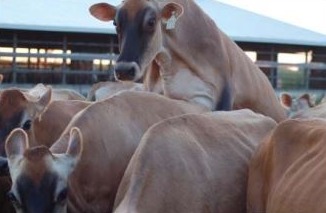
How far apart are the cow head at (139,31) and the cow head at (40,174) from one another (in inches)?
69.2

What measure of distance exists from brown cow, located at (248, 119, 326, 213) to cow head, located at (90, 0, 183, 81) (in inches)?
→ 72.0

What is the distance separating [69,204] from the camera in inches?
235

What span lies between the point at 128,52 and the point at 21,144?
1969mm

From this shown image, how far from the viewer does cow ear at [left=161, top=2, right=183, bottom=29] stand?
7.98 meters

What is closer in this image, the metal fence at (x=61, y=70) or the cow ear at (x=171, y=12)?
the cow ear at (x=171, y=12)

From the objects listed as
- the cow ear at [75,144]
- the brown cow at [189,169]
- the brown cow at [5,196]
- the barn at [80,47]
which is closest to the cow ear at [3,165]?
the brown cow at [5,196]

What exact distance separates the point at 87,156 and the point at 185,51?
8.12 feet

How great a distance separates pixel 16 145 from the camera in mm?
5895

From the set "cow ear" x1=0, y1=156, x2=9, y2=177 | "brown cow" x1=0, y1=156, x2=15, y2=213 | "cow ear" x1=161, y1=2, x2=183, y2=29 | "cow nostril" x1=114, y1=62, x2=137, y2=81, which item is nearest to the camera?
"cow ear" x1=0, y1=156, x2=9, y2=177

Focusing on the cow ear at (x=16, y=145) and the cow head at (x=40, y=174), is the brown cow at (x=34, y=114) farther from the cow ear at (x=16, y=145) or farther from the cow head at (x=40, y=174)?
the cow head at (x=40, y=174)

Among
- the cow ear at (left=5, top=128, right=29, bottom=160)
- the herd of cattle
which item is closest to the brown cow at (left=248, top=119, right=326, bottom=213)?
the herd of cattle

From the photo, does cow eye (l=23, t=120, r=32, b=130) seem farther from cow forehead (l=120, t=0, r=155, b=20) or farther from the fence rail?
the fence rail

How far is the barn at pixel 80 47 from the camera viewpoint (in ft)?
66.7

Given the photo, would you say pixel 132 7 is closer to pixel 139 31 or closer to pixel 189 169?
pixel 139 31
